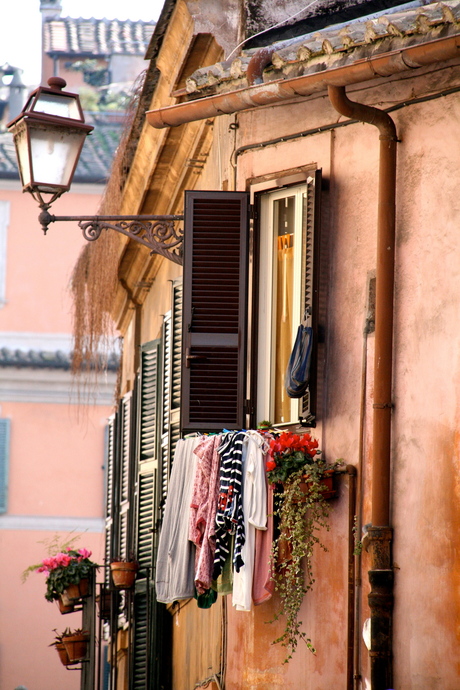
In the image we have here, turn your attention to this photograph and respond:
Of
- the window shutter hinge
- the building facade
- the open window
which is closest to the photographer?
the building facade

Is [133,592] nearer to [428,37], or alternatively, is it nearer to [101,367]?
[101,367]

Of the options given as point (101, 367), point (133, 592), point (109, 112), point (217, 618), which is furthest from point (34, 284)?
point (217, 618)

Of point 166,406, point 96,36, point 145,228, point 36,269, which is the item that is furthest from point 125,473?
point 96,36

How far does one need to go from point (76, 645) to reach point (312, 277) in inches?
277

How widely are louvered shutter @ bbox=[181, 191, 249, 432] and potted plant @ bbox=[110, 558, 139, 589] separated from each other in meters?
4.23

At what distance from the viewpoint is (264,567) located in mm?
8234

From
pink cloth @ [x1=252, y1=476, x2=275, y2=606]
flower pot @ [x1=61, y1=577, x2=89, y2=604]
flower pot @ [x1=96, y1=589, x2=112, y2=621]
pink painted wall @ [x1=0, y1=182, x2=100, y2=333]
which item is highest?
pink painted wall @ [x1=0, y1=182, x2=100, y2=333]

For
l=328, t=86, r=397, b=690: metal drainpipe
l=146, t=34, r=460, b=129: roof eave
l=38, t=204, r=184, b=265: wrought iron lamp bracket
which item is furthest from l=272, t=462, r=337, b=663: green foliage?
l=146, t=34, r=460, b=129: roof eave

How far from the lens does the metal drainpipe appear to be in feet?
25.4

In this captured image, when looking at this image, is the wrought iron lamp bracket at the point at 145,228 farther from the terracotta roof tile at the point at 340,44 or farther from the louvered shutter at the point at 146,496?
the louvered shutter at the point at 146,496

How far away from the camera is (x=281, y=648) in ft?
27.9

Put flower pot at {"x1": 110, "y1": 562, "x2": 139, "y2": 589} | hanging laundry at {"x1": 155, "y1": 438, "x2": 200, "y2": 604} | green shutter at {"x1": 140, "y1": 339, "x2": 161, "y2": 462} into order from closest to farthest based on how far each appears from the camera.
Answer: hanging laundry at {"x1": 155, "y1": 438, "x2": 200, "y2": 604}
green shutter at {"x1": 140, "y1": 339, "x2": 161, "y2": 462}
flower pot at {"x1": 110, "y1": 562, "x2": 139, "y2": 589}

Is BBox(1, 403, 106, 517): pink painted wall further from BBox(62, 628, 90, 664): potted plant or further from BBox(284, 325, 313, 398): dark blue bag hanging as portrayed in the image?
BBox(284, 325, 313, 398): dark blue bag hanging

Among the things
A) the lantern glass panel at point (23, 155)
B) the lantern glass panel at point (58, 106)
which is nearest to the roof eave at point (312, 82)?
the lantern glass panel at point (58, 106)
